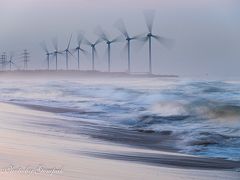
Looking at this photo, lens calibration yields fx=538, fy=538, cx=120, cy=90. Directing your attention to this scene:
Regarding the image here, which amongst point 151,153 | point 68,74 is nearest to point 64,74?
point 68,74

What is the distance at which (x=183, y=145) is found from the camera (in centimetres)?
1545

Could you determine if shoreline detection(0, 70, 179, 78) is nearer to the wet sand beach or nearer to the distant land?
the distant land

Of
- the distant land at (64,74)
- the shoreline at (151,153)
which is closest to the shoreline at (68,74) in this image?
the distant land at (64,74)

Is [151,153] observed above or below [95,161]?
below

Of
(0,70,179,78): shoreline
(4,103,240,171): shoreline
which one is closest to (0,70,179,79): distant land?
(0,70,179,78): shoreline

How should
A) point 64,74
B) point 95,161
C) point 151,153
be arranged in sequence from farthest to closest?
1. point 64,74
2. point 151,153
3. point 95,161

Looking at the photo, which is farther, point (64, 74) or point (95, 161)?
point (64, 74)

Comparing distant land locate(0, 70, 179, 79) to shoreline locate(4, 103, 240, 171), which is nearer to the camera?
shoreline locate(4, 103, 240, 171)

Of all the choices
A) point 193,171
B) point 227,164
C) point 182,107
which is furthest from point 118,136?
point 182,107

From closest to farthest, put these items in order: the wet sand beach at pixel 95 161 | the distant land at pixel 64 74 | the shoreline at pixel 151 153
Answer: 1. the wet sand beach at pixel 95 161
2. the shoreline at pixel 151 153
3. the distant land at pixel 64 74

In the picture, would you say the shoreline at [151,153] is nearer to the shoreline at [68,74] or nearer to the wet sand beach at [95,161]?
the wet sand beach at [95,161]

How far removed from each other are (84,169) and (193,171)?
7.26 feet

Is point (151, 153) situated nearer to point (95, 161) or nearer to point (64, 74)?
point (95, 161)

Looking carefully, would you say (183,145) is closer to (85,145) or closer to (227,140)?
(227,140)
